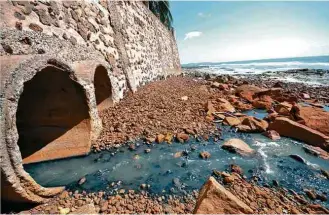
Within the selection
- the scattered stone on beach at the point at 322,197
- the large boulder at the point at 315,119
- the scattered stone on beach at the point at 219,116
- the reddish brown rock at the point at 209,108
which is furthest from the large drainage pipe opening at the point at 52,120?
the large boulder at the point at 315,119

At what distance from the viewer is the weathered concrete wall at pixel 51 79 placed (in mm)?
2977

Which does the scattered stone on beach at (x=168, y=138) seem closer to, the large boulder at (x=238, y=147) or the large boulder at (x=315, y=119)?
the large boulder at (x=238, y=147)

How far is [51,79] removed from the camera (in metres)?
4.77

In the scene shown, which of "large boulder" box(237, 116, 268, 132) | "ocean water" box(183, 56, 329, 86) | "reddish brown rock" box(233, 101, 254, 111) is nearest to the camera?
Result: "large boulder" box(237, 116, 268, 132)

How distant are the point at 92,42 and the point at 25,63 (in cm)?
354

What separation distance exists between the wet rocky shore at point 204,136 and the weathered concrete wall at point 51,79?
0.57m

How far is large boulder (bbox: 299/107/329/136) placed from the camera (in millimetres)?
Answer: 5796

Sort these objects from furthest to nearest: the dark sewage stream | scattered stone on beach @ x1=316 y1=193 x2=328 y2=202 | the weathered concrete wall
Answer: the dark sewage stream < scattered stone on beach @ x1=316 y1=193 x2=328 y2=202 < the weathered concrete wall

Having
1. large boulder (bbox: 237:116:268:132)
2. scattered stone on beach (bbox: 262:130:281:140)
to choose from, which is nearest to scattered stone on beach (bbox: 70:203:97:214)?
large boulder (bbox: 237:116:268:132)

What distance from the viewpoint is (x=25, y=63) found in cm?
318

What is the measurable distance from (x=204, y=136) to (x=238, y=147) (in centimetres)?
96

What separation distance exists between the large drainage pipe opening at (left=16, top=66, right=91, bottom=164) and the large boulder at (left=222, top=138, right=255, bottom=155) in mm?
3248

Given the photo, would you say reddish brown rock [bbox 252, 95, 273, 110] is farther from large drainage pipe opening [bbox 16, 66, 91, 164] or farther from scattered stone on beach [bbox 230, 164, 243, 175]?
large drainage pipe opening [bbox 16, 66, 91, 164]

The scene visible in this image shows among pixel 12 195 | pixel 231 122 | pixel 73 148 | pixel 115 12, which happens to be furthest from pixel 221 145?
pixel 115 12
